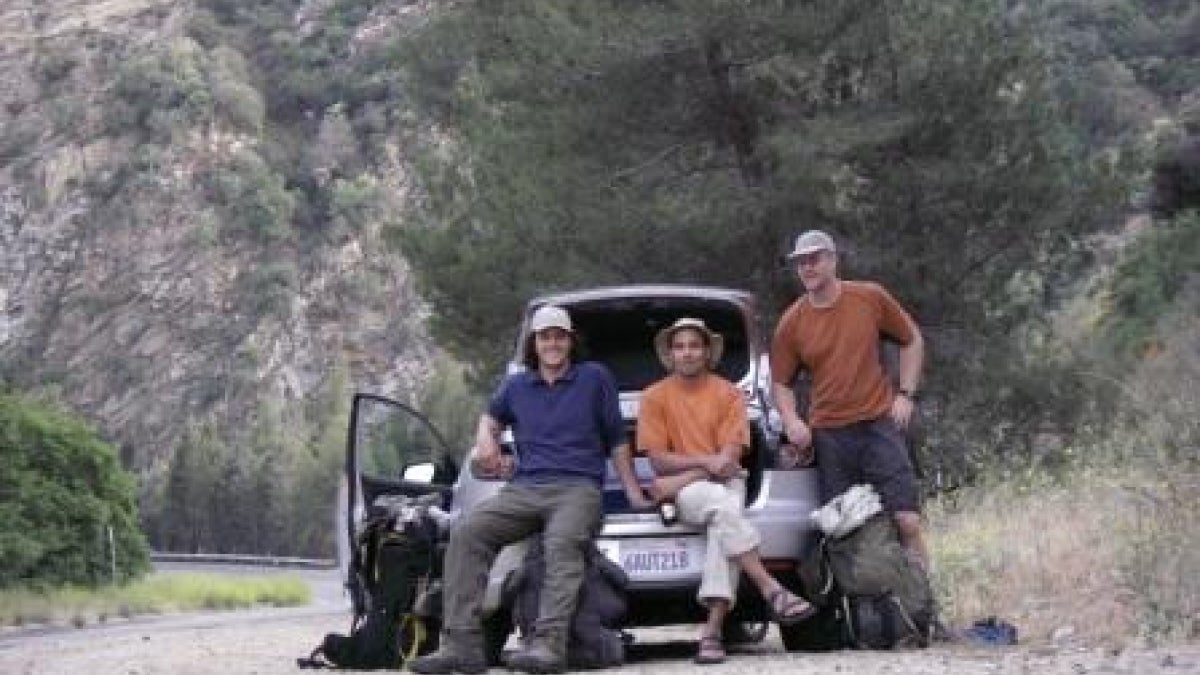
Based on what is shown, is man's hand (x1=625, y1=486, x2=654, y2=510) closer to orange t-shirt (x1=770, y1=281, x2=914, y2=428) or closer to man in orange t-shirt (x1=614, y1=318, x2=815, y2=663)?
man in orange t-shirt (x1=614, y1=318, x2=815, y2=663)

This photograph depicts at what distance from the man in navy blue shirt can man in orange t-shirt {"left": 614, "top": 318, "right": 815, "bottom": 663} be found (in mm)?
197

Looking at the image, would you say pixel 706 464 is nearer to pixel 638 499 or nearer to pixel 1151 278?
pixel 638 499

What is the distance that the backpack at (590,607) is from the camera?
9430 mm

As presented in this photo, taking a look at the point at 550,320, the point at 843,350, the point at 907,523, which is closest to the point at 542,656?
the point at 550,320

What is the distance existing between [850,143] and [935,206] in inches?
81.4

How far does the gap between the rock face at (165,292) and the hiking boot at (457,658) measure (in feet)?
287

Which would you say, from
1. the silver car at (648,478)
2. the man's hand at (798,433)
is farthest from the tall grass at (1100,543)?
the man's hand at (798,433)

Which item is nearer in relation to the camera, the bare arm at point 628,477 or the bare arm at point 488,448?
the bare arm at point 628,477

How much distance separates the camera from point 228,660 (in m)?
11.5

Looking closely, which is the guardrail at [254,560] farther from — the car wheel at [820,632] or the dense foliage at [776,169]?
the car wheel at [820,632]

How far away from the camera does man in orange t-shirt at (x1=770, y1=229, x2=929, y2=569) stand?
9969mm

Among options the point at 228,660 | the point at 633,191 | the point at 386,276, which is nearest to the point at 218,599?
the point at 633,191

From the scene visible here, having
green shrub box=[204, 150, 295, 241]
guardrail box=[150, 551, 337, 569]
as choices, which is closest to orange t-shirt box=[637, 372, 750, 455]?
guardrail box=[150, 551, 337, 569]

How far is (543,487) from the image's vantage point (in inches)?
380
